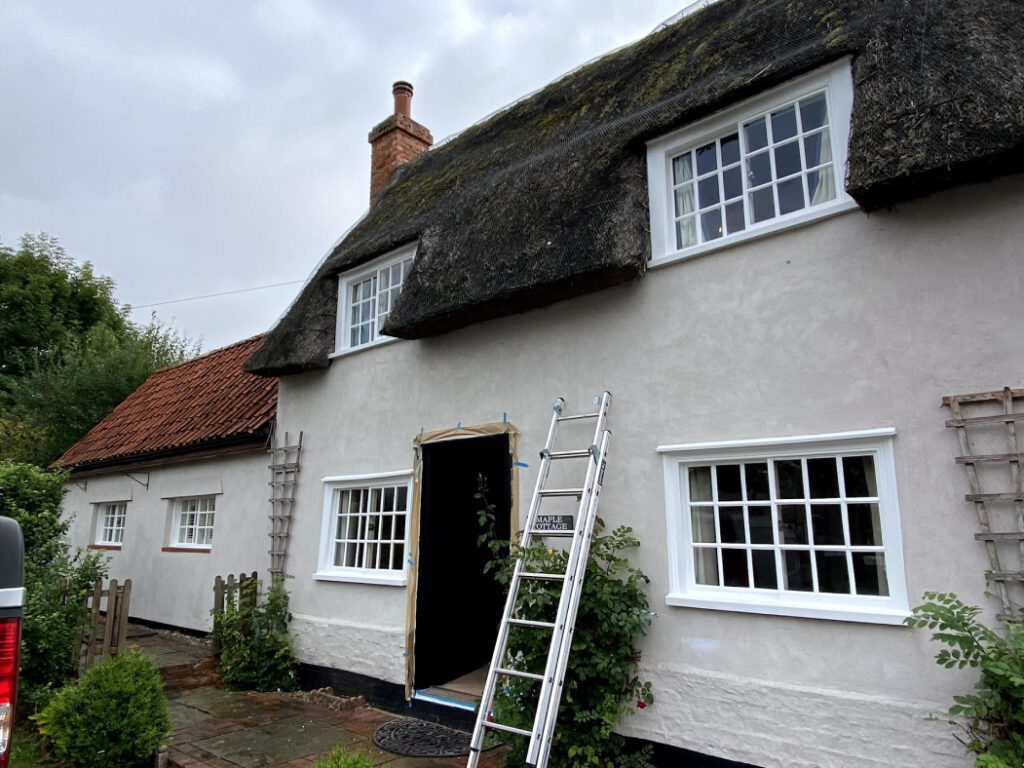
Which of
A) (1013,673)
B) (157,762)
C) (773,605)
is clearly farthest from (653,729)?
(157,762)

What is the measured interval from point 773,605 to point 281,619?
5909 mm

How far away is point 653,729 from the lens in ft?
14.9

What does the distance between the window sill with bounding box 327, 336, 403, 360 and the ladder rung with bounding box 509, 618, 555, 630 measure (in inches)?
144

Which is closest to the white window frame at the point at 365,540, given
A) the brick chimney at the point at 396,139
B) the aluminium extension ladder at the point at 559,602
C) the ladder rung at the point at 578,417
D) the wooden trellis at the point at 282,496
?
the wooden trellis at the point at 282,496

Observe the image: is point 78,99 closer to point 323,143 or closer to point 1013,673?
point 323,143

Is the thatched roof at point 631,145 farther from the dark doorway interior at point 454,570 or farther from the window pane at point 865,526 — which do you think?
the window pane at point 865,526

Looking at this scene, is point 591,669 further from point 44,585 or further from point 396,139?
point 396,139

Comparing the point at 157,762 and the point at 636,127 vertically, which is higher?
the point at 636,127

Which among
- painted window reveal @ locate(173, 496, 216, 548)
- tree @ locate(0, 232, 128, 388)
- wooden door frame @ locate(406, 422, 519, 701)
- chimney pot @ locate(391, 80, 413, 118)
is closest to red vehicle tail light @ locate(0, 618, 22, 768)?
wooden door frame @ locate(406, 422, 519, 701)

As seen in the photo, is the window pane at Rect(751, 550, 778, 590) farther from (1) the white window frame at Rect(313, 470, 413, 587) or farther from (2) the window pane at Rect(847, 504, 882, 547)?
(1) the white window frame at Rect(313, 470, 413, 587)

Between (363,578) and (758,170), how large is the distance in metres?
5.68

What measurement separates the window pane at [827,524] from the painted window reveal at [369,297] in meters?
5.09

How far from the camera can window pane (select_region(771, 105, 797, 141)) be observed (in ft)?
15.8

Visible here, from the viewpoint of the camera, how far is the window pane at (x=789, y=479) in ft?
14.2
